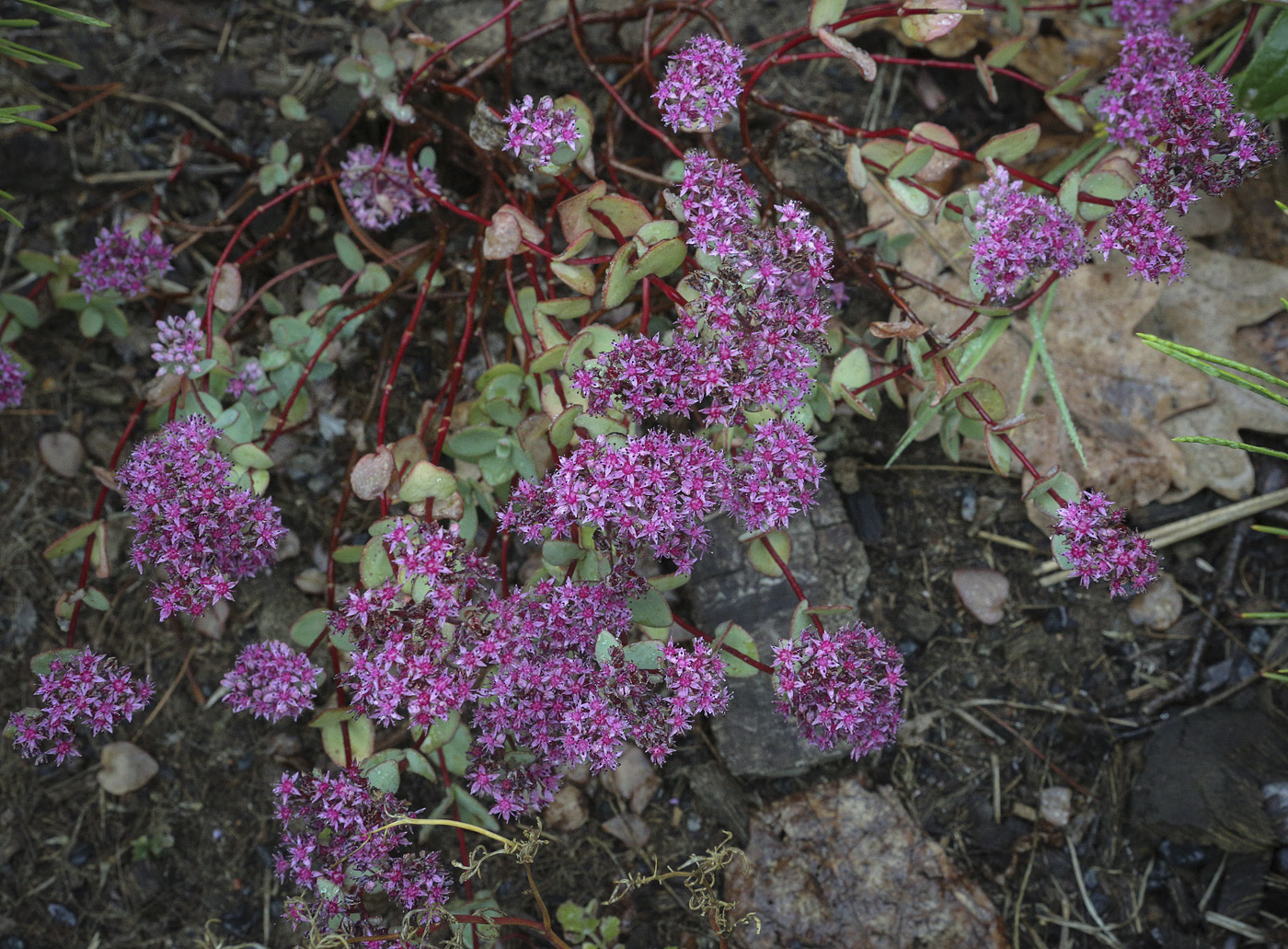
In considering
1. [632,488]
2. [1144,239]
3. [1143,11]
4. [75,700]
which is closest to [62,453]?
[75,700]

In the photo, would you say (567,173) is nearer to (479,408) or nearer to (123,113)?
(479,408)

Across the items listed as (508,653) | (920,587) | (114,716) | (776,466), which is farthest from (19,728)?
(920,587)

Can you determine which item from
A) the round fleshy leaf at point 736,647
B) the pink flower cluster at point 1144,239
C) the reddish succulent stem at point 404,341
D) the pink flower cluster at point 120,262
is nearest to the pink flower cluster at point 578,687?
the round fleshy leaf at point 736,647

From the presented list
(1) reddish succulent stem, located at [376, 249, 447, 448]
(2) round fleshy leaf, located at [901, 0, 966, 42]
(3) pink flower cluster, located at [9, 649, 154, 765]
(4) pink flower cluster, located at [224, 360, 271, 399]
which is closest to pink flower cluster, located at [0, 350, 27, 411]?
(4) pink flower cluster, located at [224, 360, 271, 399]

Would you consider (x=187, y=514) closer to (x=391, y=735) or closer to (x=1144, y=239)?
(x=391, y=735)

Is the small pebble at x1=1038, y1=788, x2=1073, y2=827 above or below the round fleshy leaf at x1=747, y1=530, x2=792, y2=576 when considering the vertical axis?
below

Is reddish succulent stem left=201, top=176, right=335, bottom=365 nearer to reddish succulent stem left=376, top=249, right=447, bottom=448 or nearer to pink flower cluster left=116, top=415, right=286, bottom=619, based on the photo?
pink flower cluster left=116, top=415, right=286, bottom=619
